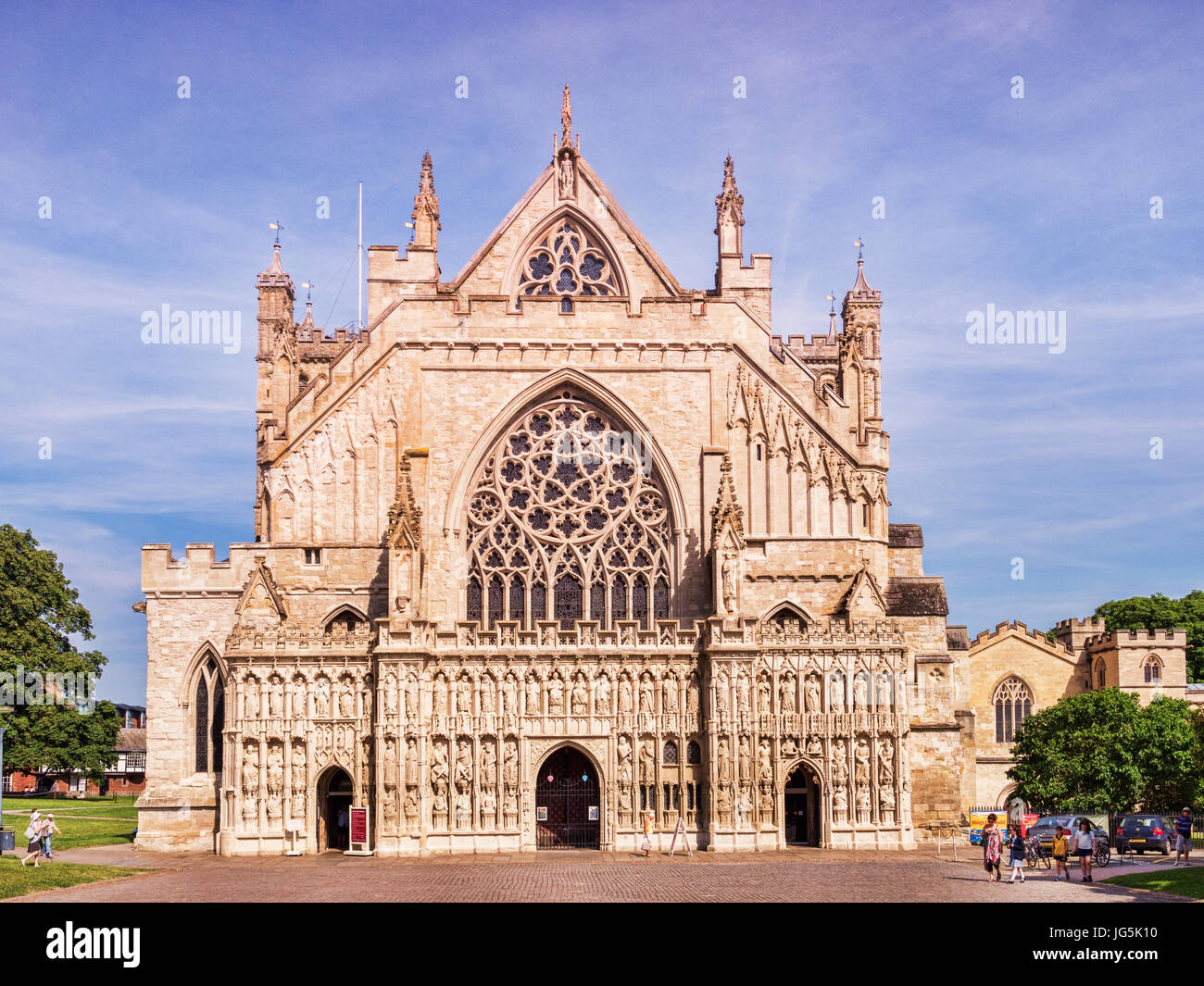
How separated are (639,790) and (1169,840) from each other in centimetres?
1581

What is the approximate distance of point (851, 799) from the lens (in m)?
39.0

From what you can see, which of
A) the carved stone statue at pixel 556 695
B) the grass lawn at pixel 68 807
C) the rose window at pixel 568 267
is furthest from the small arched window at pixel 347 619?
the grass lawn at pixel 68 807

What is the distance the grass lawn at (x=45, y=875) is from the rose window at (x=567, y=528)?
544 inches

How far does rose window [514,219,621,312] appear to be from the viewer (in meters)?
46.2

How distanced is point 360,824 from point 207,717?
25.1 feet

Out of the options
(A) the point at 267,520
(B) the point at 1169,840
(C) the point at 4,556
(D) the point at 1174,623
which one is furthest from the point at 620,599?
(D) the point at 1174,623

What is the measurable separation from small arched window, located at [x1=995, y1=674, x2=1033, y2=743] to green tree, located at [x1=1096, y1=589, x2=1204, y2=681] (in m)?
9.83

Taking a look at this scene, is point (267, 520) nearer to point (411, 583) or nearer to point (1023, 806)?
point (411, 583)

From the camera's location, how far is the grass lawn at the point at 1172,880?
27.4m

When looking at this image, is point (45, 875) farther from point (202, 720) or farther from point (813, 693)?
point (813, 693)

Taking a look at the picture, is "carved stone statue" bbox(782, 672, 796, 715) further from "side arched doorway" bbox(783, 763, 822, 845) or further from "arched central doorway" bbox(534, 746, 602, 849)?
"arched central doorway" bbox(534, 746, 602, 849)

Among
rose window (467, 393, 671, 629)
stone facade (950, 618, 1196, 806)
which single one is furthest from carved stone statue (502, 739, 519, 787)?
stone facade (950, 618, 1196, 806)
